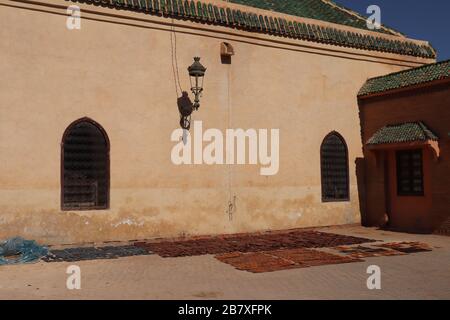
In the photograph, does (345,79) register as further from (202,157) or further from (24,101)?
(24,101)

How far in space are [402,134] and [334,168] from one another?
81.9 inches

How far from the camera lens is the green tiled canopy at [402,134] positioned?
38.4ft

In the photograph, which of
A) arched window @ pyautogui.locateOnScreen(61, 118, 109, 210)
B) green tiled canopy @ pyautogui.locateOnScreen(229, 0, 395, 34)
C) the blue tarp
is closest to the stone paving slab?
the blue tarp

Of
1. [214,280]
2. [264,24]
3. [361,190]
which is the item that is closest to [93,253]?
[214,280]

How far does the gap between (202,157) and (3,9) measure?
205 inches

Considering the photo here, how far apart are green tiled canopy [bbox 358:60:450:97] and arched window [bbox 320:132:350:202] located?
65.3 inches

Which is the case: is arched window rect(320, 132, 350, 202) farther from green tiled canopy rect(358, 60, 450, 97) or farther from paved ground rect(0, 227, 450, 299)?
paved ground rect(0, 227, 450, 299)

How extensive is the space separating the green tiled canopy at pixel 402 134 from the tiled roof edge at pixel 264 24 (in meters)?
2.75

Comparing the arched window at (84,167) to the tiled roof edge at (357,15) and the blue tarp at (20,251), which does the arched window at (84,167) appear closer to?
the blue tarp at (20,251)

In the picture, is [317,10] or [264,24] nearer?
[264,24]

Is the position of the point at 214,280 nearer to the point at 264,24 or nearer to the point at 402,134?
the point at 402,134

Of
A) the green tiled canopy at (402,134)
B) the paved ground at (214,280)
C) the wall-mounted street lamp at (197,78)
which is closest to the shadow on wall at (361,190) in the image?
the green tiled canopy at (402,134)

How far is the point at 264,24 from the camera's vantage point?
12.5m

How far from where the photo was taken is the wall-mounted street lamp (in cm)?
1105
